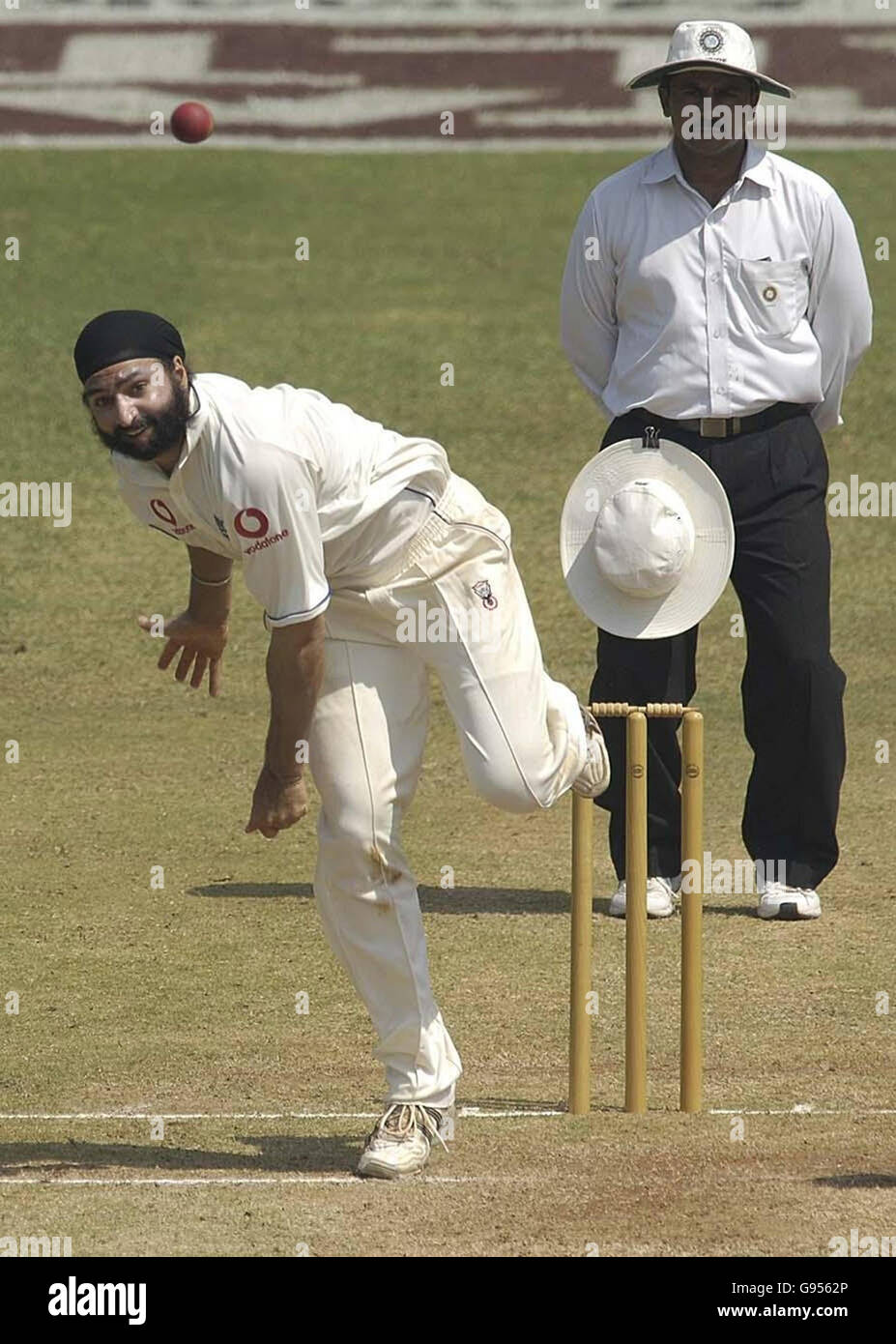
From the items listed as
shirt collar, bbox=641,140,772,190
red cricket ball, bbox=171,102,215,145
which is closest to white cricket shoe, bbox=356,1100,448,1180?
shirt collar, bbox=641,140,772,190

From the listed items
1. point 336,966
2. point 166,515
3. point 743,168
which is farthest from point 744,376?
point 166,515

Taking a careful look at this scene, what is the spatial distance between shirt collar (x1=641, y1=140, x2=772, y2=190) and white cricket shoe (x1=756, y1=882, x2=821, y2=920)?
213cm

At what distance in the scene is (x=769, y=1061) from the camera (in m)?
6.16

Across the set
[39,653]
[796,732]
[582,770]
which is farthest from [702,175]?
[39,653]

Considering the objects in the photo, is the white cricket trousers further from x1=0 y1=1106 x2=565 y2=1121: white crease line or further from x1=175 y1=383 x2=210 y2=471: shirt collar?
x1=175 y1=383 x2=210 y2=471: shirt collar

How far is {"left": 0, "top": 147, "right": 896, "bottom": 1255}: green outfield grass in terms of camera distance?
5.12 metres

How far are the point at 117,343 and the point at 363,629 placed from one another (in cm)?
86

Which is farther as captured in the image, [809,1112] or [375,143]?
[375,143]

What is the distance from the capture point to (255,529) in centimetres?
494

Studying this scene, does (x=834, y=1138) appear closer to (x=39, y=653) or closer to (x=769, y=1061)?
(x=769, y=1061)

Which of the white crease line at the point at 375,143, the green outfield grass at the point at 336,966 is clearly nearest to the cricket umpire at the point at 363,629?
the green outfield grass at the point at 336,966

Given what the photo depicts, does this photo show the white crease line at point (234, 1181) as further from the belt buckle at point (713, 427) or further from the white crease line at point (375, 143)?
the white crease line at point (375, 143)

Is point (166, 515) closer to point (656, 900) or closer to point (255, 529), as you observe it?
point (255, 529)

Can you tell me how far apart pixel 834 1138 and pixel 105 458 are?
33.1 ft
